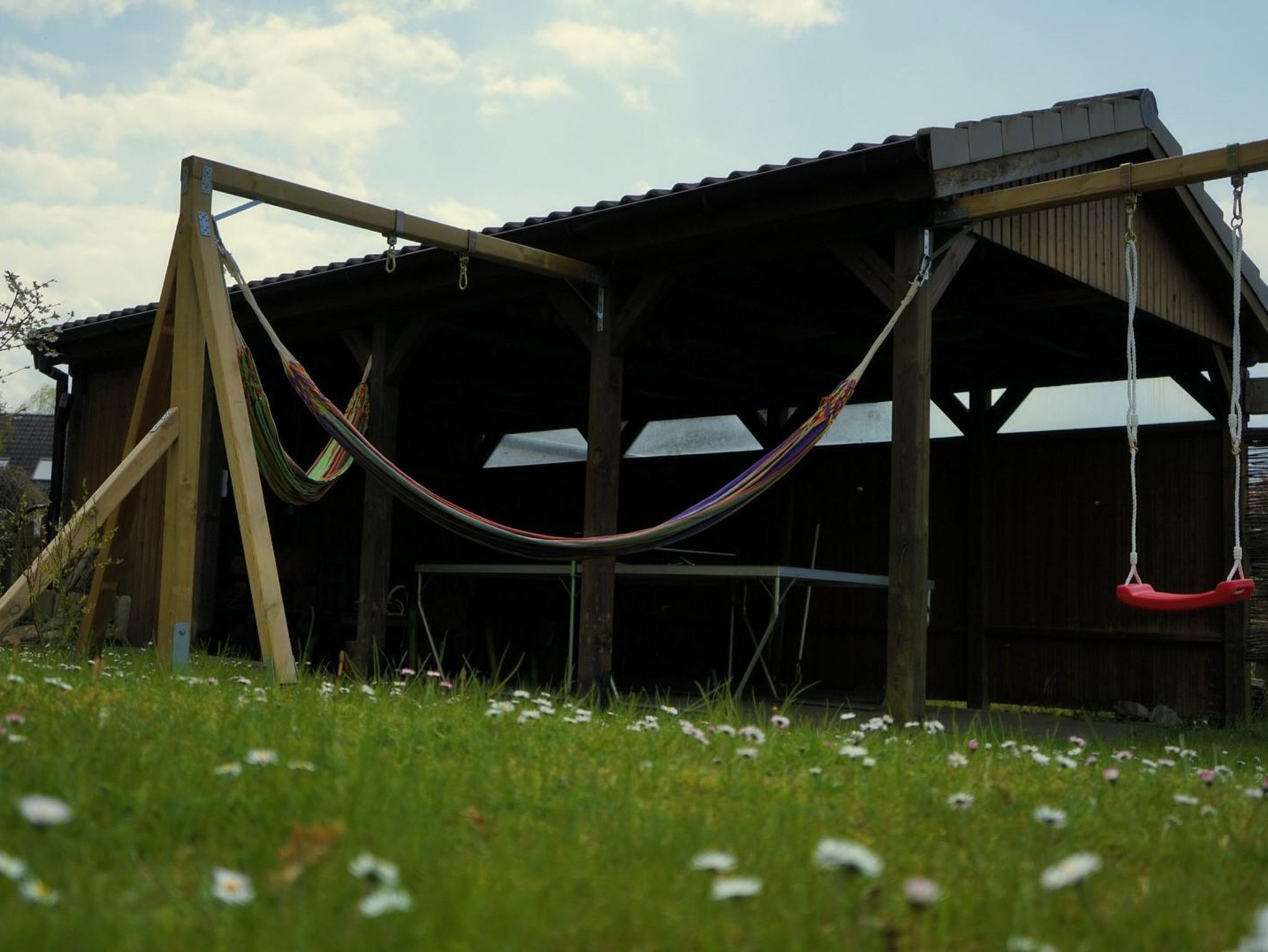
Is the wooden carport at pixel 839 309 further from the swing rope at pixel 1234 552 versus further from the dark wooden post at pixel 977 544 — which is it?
the swing rope at pixel 1234 552

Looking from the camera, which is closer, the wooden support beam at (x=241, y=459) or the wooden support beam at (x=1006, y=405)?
the wooden support beam at (x=241, y=459)

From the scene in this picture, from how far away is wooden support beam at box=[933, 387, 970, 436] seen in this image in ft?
27.5

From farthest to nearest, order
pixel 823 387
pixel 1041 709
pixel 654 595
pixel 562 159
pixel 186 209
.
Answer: pixel 654 595, pixel 823 387, pixel 1041 709, pixel 562 159, pixel 186 209

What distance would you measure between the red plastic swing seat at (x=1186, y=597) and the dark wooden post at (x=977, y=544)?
4030 mm

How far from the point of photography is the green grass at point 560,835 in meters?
1.44

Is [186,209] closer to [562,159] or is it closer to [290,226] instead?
[290,226]

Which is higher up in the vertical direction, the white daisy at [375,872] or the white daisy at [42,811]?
the white daisy at [42,811]

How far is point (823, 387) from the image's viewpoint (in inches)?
359

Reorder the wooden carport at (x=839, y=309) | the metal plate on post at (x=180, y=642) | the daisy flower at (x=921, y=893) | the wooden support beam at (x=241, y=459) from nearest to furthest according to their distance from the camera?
1. the daisy flower at (x=921, y=893)
2. the wooden support beam at (x=241, y=459)
3. the metal plate on post at (x=180, y=642)
4. the wooden carport at (x=839, y=309)

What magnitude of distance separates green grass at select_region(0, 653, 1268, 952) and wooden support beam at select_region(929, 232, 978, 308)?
8.26ft

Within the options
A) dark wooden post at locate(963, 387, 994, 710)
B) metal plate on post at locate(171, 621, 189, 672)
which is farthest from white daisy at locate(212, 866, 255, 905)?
dark wooden post at locate(963, 387, 994, 710)

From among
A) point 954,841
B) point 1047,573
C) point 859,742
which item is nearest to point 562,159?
point 1047,573

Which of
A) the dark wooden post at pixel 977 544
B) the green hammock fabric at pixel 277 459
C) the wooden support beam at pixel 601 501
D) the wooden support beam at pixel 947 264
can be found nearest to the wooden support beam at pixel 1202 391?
the dark wooden post at pixel 977 544

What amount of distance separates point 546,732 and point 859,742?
34.0 inches
